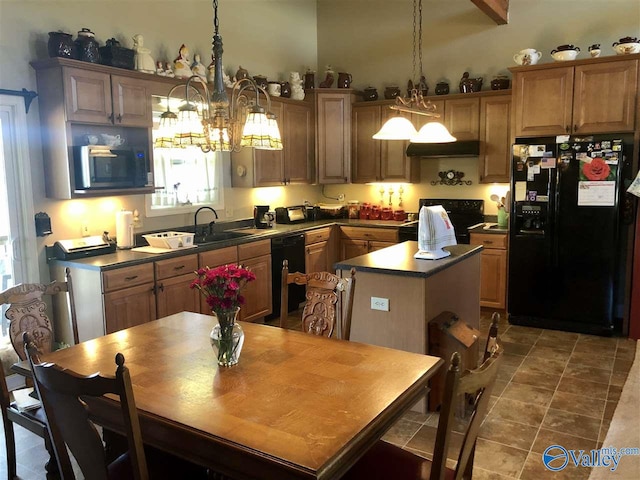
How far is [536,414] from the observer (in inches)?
132

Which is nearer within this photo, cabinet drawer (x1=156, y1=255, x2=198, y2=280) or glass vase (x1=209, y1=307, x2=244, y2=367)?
glass vase (x1=209, y1=307, x2=244, y2=367)

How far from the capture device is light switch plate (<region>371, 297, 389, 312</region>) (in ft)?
11.3

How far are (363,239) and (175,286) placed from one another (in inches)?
97.0

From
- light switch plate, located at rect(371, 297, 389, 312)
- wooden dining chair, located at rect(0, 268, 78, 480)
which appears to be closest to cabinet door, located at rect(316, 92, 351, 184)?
light switch plate, located at rect(371, 297, 389, 312)


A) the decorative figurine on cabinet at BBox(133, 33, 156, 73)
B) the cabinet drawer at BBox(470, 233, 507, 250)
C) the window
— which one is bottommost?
the cabinet drawer at BBox(470, 233, 507, 250)

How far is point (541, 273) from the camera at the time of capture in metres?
5.02

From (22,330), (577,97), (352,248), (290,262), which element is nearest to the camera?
(22,330)

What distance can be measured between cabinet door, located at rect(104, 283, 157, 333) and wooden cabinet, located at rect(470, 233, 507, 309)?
313cm

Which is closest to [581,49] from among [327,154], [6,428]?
[327,154]

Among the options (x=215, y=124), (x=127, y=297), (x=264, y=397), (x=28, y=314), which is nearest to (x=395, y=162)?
(x=127, y=297)

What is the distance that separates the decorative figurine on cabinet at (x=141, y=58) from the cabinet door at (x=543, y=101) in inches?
129

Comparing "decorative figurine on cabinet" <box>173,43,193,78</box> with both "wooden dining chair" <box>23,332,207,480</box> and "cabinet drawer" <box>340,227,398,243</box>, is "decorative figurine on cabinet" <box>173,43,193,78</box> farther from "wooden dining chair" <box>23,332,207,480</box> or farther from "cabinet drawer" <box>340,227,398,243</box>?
"wooden dining chair" <box>23,332,207,480</box>

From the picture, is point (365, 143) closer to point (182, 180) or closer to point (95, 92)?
point (182, 180)

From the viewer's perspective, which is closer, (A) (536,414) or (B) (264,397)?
(B) (264,397)
